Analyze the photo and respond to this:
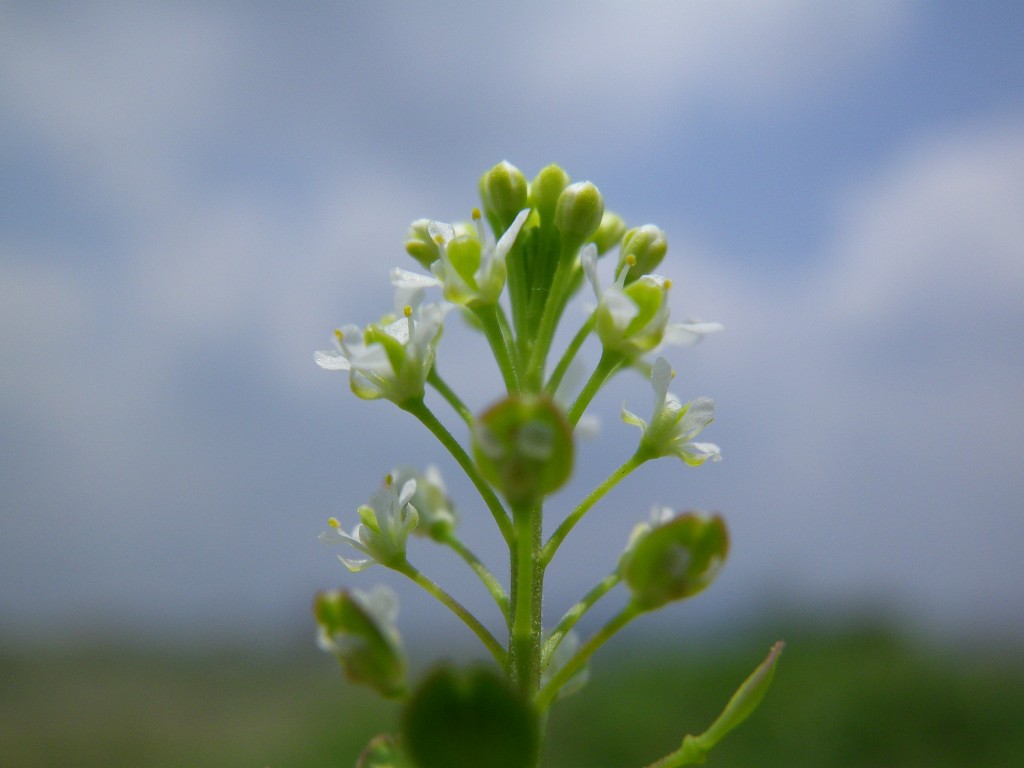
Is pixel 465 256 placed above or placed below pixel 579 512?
above

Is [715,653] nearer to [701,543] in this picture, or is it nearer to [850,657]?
[850,657]

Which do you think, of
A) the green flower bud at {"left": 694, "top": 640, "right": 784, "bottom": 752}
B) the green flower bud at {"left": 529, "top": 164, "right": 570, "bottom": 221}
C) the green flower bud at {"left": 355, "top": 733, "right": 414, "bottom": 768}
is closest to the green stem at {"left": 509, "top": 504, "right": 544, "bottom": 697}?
the green flower bud at {"left": 355, "top": 733, "right": 414, "bottom": 768}

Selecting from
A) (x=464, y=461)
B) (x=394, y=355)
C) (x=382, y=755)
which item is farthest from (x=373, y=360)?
(x=382, y=755)

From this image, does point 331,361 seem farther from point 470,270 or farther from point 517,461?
point 517,461

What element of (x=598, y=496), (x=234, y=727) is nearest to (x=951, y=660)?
(x=598, y=496)

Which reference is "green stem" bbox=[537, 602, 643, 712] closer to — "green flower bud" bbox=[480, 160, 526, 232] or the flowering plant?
the flowering plant

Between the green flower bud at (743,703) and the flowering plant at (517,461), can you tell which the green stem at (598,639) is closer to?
the flowering plant at (517,461)
